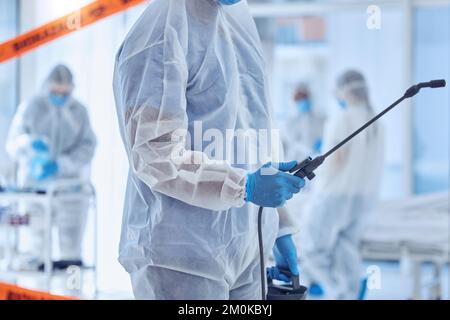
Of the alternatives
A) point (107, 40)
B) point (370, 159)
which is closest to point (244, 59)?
point (107, 40)

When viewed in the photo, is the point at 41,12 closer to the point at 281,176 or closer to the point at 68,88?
the point at 68,88

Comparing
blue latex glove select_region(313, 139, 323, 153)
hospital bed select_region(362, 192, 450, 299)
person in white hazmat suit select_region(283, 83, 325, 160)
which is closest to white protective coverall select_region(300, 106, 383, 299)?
hospital bed select_region(362, 192, 450, 299)

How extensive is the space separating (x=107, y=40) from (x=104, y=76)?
0.19 m

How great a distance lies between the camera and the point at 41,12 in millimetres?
3277

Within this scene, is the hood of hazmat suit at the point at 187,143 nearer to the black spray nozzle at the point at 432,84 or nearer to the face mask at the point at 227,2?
the face mask at the point at 227,2

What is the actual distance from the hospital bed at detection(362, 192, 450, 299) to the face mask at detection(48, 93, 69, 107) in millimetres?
1504

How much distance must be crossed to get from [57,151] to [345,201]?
137 cm

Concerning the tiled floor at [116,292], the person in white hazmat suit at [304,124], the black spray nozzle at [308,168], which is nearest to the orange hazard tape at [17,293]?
the tiled floor at [116,292]

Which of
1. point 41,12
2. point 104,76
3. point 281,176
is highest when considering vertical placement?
point 41,12

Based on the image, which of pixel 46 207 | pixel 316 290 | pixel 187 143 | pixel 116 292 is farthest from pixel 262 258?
pixel 316 290

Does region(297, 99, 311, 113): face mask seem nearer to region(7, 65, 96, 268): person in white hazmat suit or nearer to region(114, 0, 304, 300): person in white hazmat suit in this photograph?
region(7, 65, 96, 268): person in white hazmat suit

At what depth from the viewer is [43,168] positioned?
3.46 meters

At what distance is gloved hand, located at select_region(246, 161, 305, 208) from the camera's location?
1133 mm
